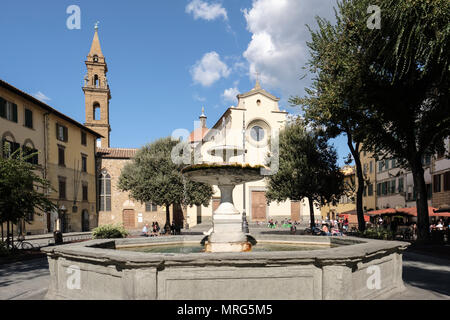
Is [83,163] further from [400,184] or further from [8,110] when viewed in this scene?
[400,184]

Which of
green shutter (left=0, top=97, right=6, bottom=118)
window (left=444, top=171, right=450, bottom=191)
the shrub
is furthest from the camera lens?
window (left=444, top=171, right=450, bottom=191)

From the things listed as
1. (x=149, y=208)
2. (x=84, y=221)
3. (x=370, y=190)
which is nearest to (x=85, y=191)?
(x=84, y=221)

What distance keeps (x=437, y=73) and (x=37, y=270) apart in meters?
18.8

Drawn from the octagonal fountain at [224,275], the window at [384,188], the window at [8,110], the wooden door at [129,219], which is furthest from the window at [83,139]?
the window at [384,188]

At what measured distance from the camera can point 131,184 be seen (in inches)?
1225

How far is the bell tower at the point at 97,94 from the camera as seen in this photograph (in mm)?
50350

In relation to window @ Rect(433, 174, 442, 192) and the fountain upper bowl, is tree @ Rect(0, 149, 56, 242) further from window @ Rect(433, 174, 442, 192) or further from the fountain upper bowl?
window @ Rect(433, 174, 442, 192)

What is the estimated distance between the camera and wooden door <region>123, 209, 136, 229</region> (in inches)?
1700

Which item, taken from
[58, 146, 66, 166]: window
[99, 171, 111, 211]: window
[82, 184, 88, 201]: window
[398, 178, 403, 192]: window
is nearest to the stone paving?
[58, 146, 66, 166]: window

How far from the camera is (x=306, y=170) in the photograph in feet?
88.8

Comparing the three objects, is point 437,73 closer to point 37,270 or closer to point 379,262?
point 379,262

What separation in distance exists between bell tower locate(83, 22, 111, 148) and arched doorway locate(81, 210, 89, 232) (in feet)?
44.5

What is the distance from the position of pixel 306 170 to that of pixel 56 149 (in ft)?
81.5
